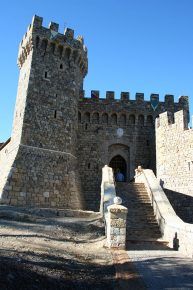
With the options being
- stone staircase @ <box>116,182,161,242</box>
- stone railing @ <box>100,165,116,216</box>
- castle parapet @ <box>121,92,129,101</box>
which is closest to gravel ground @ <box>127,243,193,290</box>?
stone staircase @ <box>116,182,161,242</box>

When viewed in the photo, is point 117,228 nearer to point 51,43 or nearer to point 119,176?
point 51,43

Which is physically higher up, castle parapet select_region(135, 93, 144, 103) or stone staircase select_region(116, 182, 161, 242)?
castle parapet select_region(135, 93, 144, 103)

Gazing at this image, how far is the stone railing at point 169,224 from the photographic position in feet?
27.7

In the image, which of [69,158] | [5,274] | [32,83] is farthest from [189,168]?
[5,274]

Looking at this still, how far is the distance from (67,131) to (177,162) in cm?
707

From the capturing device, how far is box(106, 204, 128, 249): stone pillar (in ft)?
28.8

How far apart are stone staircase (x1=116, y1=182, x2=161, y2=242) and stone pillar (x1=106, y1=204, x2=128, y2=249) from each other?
140cm

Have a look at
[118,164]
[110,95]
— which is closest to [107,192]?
[118,164]

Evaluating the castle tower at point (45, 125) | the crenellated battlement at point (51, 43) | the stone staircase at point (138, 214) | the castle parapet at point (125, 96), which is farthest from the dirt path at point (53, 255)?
the castle parapet at point (125, 96)

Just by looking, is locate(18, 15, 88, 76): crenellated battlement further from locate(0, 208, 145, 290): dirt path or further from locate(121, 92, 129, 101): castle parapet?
locate(0, 208, 145, 290): dirt path

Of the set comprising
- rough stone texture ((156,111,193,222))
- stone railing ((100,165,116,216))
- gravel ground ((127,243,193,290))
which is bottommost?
gravel ground ((127,243,193,290))

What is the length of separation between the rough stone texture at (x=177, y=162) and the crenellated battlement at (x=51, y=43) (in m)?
7.45

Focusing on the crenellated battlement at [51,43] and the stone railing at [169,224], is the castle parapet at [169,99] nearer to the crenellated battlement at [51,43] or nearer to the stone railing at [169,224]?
the crenellated battlement at [51,43]

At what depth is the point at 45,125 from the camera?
62.5 feet
